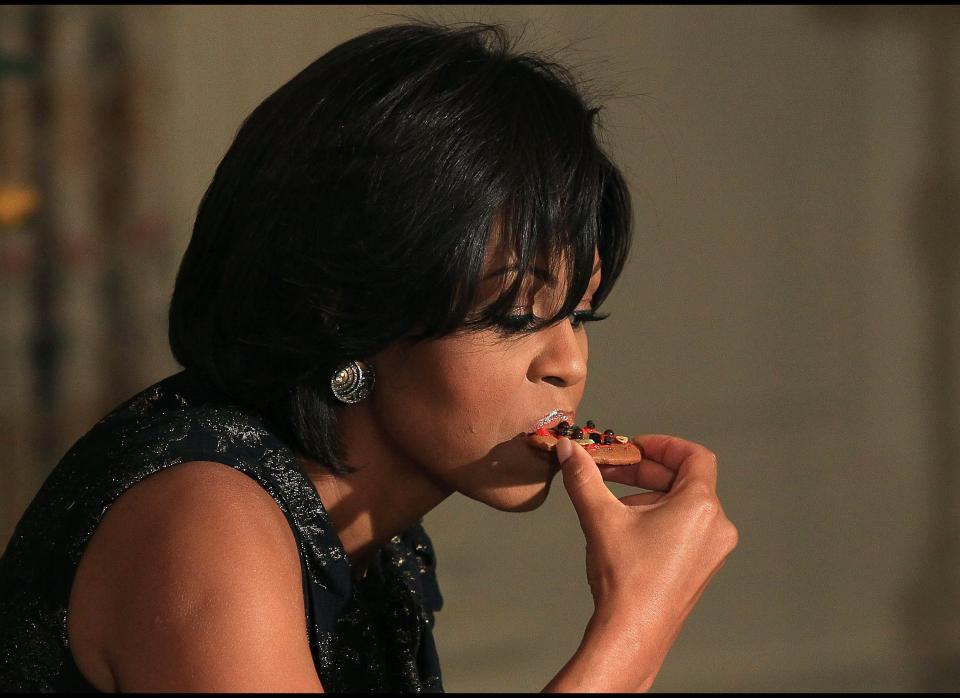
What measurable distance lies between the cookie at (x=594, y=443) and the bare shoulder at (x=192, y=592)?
339 mm

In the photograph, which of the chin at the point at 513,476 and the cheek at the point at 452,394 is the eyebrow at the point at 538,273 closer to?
the cheek at the point at 452,394

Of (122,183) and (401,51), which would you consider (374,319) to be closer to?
(401,51)

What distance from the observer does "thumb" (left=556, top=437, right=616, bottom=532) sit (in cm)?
134

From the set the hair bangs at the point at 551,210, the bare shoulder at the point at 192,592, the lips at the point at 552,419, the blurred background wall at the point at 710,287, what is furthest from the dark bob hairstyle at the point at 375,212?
the blurred background wall at the point at 710,287

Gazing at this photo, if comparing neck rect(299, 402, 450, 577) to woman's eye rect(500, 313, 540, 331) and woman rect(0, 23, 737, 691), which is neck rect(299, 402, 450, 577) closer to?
woman rect(0, 23, 737, 691)

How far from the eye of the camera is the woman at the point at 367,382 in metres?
1.23

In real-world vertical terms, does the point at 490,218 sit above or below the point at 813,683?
above

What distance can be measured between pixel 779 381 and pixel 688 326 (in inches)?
20.3

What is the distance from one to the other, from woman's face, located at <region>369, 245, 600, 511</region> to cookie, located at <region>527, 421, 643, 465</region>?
0.05 ft

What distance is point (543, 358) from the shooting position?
1439 mm

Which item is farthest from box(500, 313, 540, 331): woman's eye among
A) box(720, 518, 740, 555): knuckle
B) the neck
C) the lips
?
box(720, 518, 740, 555): knuckle

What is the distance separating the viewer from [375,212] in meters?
1.33

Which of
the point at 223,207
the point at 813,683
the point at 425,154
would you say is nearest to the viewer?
the point at 425,154

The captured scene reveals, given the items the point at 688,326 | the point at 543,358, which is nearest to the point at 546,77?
the point at 543,358
